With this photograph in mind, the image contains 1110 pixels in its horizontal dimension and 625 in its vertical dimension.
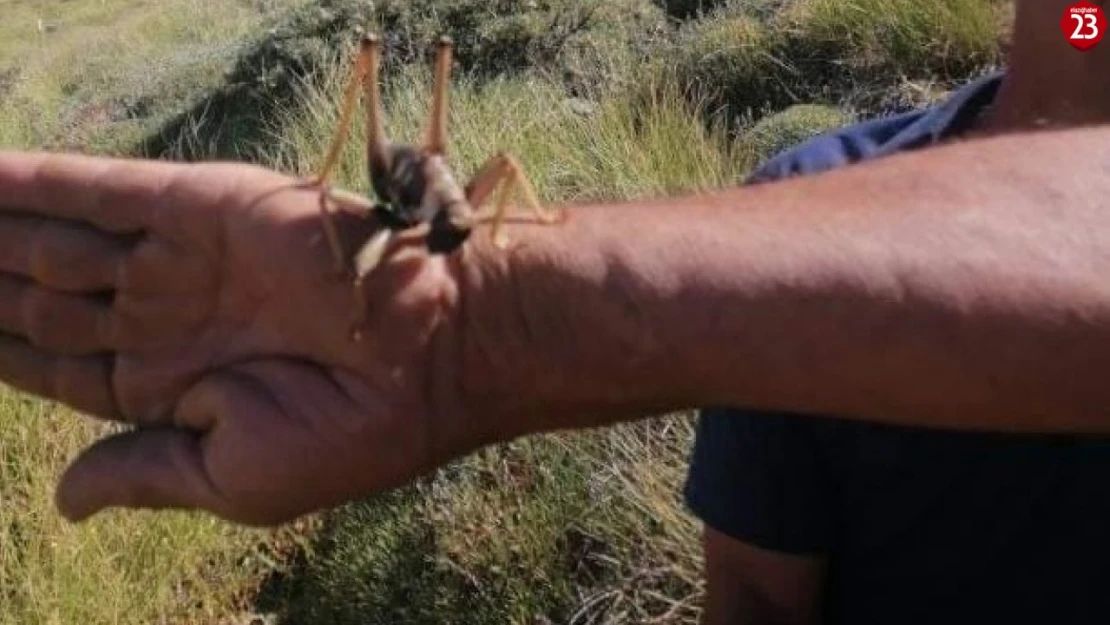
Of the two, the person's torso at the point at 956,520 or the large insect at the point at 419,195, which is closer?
the large insect at the point at 419,195

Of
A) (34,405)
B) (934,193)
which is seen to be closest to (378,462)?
(934,193)

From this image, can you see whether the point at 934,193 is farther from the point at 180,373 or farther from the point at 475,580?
the point at 475,580

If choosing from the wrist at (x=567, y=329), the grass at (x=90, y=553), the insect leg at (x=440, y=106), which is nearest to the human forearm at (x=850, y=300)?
the wrist at (x=567, y=329)

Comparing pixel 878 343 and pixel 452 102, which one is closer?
pixel 878 343

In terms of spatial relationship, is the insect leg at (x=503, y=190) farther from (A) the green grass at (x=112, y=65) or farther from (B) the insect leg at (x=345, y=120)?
(A) the green grass at (x=112, y=65)

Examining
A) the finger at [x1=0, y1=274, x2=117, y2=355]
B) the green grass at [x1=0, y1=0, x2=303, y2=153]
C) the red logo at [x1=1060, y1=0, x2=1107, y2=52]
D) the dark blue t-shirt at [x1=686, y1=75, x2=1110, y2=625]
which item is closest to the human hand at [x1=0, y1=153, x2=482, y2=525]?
the finger at [x1=0, y1=274, x2=117, y2=355]

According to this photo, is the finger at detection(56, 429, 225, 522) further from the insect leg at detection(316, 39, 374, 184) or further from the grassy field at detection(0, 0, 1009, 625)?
the grassy field at detection(0, 0, 1009, 625)
